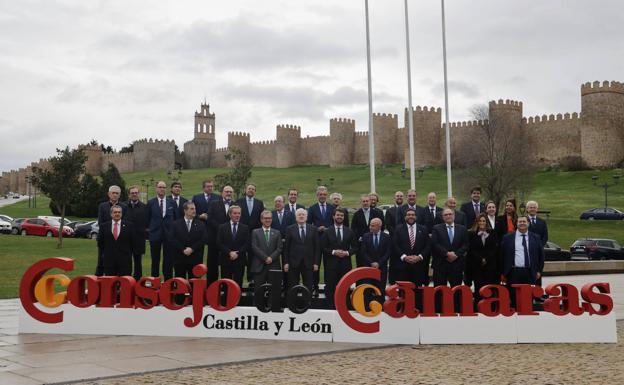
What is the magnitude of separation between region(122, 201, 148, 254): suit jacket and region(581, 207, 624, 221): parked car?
35.6 m

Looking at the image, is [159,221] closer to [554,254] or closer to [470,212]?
[470,212]

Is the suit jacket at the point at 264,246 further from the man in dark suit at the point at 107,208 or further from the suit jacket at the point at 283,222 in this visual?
the man in dark suit at the point at 107,208

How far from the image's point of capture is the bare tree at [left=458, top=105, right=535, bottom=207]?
46653 millimetres

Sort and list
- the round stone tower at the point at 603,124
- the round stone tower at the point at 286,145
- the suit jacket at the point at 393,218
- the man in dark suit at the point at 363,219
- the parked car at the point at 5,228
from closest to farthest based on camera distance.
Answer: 1. the man in dark suit at the point at 363,219
2. the suit jacket at the point at 393,218
3. the parked car at the point at 5,228
4. the round stone tower at the point at 603,124
5. the round stone tower at the point at 286,145

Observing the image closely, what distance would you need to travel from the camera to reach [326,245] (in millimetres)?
12336

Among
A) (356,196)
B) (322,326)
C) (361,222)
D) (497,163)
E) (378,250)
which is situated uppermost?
(497,163)

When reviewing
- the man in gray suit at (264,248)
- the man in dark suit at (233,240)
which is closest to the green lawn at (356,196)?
the man in dark suit at (233,240)

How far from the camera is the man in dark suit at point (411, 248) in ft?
39.3

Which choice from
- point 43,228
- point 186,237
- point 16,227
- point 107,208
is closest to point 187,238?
point 186,237

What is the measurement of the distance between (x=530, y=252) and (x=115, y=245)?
6751 mm

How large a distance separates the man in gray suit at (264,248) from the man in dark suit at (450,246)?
2569 mm

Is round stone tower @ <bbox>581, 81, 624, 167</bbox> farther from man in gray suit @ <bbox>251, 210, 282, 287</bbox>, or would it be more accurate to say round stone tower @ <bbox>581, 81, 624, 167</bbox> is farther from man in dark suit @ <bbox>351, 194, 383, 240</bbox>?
man in gray suit @ <bbox>251, 210, 282, 287</bbox>

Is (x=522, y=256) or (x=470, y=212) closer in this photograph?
(x=522, y=256)

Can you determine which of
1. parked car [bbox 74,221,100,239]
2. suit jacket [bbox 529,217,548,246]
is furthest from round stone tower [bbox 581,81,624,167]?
suit jacket [bbox 529,217,548,246]
